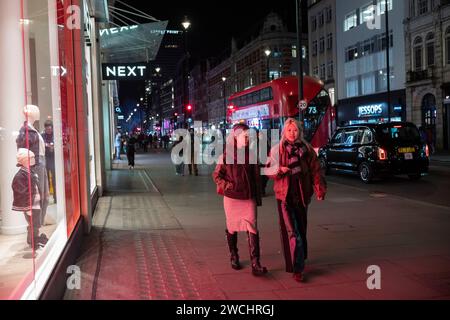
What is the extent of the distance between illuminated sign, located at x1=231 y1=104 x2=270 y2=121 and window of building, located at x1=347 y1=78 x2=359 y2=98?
1807 cm

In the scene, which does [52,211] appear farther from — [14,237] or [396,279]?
[396,279]

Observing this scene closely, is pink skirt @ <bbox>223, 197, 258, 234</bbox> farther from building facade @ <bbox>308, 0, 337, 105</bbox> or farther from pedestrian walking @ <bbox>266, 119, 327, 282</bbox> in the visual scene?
building facade @ <bbox>308, 0, 337, 105</bbox>

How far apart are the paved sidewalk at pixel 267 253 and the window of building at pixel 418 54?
1148 inches

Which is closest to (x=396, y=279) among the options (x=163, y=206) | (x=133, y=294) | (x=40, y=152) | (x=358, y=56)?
(x=133, y=294)

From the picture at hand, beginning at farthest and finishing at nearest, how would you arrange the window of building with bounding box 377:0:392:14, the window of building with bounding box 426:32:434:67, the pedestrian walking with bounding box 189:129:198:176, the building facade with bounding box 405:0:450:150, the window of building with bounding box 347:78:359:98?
1. the window of building with bounding box 347:78:359:98
2. the window of building with bounding box 377:0:392:14
3. the window of building with bounding box 426:32:434:67
4. the building facade with bounding box 405:0:450:150
5. the pedestrian walking with bounding box 189:129:198:176

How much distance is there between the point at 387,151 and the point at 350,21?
113ft

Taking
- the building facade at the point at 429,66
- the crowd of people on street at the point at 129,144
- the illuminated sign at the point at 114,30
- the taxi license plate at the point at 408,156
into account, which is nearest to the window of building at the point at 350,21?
the building facade at the point at 429,66

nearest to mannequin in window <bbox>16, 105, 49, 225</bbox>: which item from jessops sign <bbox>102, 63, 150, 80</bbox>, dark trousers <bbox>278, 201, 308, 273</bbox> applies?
dark trousers <bbox>278, 201, 308, 273</bbox>

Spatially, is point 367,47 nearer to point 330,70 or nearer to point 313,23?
point 330,70

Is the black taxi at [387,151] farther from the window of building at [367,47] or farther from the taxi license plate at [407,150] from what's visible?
the window of building at [367,47]

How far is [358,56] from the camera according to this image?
44.8 meters

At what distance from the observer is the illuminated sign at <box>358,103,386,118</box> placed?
134 ft

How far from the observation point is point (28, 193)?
17.7 feet
